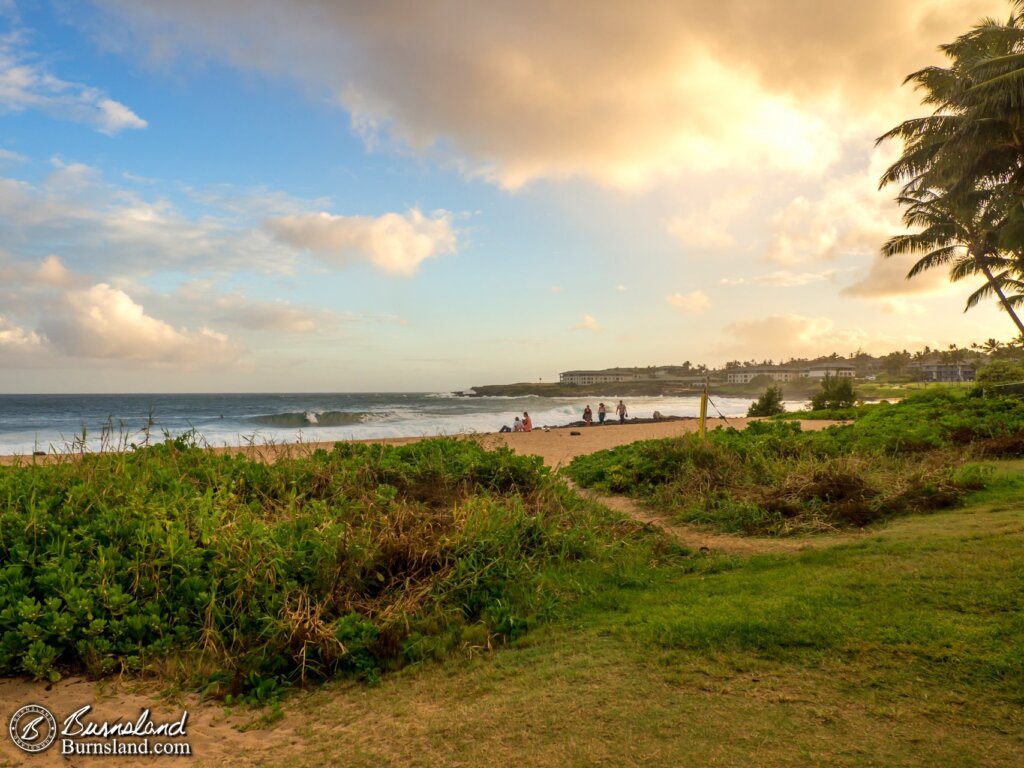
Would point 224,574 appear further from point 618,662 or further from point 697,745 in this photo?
point 697,745

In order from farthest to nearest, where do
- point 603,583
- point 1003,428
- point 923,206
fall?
point 923,206 < point 1003,428 < point 603,583

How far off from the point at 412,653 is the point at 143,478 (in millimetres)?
3487

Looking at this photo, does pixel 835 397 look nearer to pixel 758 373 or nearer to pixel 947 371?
pixel 947 371

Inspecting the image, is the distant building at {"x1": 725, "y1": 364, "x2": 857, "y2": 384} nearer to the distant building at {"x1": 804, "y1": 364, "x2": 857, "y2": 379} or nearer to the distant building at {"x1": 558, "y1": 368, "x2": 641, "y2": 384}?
the distant building at {"x1": 804, "y1": 364, "x2": 857, "y2": 379}

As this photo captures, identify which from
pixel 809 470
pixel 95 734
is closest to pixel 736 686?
pixel 95 734

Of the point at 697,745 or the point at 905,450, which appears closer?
the point at 697,745

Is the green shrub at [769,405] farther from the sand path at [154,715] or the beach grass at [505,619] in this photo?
the sand path at [154,715]

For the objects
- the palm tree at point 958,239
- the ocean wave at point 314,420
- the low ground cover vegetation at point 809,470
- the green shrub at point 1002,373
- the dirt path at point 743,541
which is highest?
the palm tree at point 958,239

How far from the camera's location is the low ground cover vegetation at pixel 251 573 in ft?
11.9

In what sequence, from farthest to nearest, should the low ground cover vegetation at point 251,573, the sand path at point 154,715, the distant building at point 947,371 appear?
1. the distant building at point 947,371
2. the low ground cover vegetation at point 251,573
3. the sand path at point 154,715

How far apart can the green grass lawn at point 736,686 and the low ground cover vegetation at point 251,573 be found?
0.35 meters

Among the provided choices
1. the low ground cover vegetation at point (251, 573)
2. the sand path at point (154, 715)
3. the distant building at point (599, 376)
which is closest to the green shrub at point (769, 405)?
the low ground cover vegetation at point (251, 573)

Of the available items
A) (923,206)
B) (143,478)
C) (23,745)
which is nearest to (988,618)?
(23,745)

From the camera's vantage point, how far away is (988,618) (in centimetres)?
348
